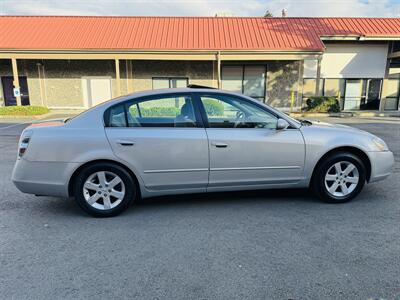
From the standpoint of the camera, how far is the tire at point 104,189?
12.6 ft

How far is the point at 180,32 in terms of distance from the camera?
18172 millimetres

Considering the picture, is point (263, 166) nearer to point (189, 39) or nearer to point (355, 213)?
point (355, 213)

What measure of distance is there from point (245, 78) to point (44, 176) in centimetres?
1611

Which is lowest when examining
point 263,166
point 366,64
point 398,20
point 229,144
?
point 263,166

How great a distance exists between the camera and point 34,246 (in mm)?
3232

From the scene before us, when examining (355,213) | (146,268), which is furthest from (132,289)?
(355,213)

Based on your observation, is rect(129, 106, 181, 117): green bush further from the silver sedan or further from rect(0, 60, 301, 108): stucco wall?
rect(0, 60, 301, 108): stucco wall

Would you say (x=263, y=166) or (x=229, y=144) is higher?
(x=229, y=144)

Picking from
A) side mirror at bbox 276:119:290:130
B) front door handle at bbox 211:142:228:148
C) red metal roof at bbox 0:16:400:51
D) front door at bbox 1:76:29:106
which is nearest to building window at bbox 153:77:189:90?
red metal roof at bbox 0:16:400:51

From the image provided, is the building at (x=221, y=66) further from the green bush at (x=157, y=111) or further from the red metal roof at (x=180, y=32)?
the green bush at (x=157, y=111)

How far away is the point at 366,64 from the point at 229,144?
18.1 m

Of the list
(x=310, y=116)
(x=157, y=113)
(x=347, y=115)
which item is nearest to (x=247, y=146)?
(x=157, y=113)

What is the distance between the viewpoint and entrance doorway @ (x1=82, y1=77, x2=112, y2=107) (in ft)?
61.7

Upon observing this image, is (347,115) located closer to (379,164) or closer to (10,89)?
(379,164)
